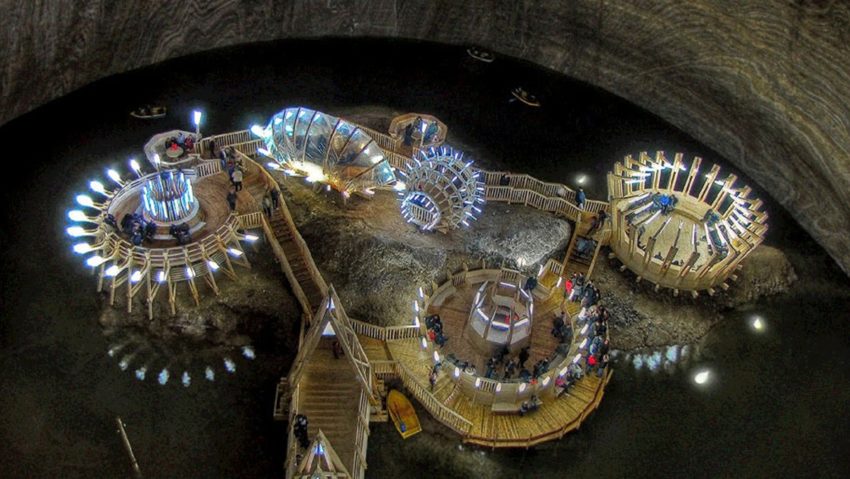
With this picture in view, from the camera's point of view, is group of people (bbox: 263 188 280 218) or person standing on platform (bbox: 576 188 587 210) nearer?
group of people (bbox: 263 188 280 218)

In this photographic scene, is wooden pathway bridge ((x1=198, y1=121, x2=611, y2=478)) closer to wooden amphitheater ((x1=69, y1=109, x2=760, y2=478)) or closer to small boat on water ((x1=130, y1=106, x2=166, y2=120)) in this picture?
wooden amphitheater ((x1=69, y1=109, x2=760, y2=478))

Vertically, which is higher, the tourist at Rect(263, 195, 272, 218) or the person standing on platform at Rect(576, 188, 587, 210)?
the person standing on platform at Rect(576, 188, 587, 210)

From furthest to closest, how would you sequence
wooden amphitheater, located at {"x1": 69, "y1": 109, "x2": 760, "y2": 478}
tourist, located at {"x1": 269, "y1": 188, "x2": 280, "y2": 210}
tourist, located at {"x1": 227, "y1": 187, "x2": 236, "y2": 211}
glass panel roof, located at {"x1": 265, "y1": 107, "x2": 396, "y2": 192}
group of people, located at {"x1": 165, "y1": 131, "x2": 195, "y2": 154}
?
group of people, located at {"x1": 165, "y1": 131, "x2": 195, "y2": 154} < glass panel roof, located at {"x1": 265, "y1": 107, "x2": 396, "y2": 192} < tourist, located at {"x1": 269, "y1": 188, "x2": 280, "y2": 210} < tourist, located at {"x1": 227, "y1": 187, "x2": 236, "y2": 211} < wooden amphitheater, located at {"x1": 69, "y1": 109, "x2": 760, "y2": 478}

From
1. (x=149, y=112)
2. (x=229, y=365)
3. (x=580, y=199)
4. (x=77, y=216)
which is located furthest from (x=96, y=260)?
(x=580, y=199)

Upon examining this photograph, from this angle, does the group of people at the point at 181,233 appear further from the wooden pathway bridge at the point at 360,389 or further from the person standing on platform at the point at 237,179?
the wooden pathway bridge at the point at 360,389

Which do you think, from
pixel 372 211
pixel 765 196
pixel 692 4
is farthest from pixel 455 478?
pixel 692 4

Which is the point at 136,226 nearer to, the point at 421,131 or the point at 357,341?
the point at 357,341

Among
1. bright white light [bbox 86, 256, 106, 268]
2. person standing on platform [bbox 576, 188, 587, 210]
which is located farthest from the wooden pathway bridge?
bright white light [bbox 86, 256, 106, 268]
